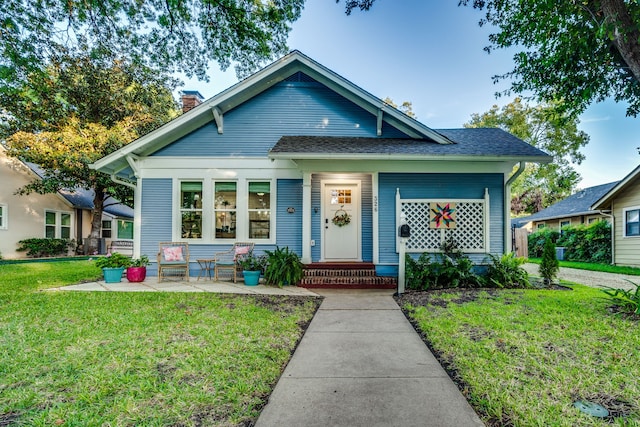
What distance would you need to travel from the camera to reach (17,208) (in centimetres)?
1412

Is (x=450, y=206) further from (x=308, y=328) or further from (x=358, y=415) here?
(x=358, y=415)

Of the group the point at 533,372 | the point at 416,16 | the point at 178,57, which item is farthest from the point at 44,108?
the point at 533,372

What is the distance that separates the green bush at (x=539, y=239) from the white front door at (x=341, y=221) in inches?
545

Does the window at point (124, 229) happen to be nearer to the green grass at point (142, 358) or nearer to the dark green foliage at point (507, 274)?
the green grass at point (142, 358)

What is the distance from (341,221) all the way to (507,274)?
4035mm

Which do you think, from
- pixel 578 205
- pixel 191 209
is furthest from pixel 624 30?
pixel 578 205

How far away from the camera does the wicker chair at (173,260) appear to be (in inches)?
288

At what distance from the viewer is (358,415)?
2.08m

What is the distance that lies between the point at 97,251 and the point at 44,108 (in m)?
7.64

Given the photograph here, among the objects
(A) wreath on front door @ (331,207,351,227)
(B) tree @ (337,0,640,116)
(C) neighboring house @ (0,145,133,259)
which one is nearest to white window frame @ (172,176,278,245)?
→ (A) wreath on front door @ (331,207,351,227)

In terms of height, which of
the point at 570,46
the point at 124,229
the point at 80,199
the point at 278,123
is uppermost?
the point at 570,46

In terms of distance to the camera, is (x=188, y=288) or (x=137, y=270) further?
(x=137, y=270)

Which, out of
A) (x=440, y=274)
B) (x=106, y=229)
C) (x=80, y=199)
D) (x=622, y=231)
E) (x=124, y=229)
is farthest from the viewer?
(x=124, y=229)

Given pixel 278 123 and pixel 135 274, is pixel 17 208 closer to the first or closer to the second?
pixel 135 274
